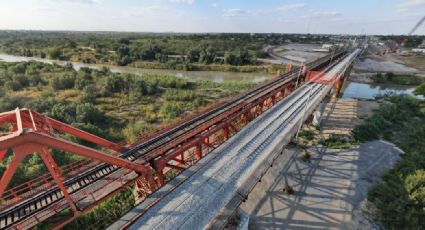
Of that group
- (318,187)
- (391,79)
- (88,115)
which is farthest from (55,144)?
(391,79)

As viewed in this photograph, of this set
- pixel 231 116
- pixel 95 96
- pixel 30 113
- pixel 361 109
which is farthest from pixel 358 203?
pixel 95 96

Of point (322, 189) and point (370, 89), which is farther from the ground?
point (370, 89)

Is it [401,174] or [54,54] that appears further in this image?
[54,54]

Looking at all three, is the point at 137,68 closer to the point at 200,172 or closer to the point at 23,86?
the point at 23,86

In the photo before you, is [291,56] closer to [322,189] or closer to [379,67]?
[379,67]

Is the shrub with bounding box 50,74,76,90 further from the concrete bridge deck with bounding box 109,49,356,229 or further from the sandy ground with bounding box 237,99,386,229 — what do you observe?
the sandy ground with bounding box 237,99,386,229

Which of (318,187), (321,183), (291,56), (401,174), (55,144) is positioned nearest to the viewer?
(55,144)

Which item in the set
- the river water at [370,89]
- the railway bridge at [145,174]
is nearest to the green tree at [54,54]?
the railway bridge at [145,174]
